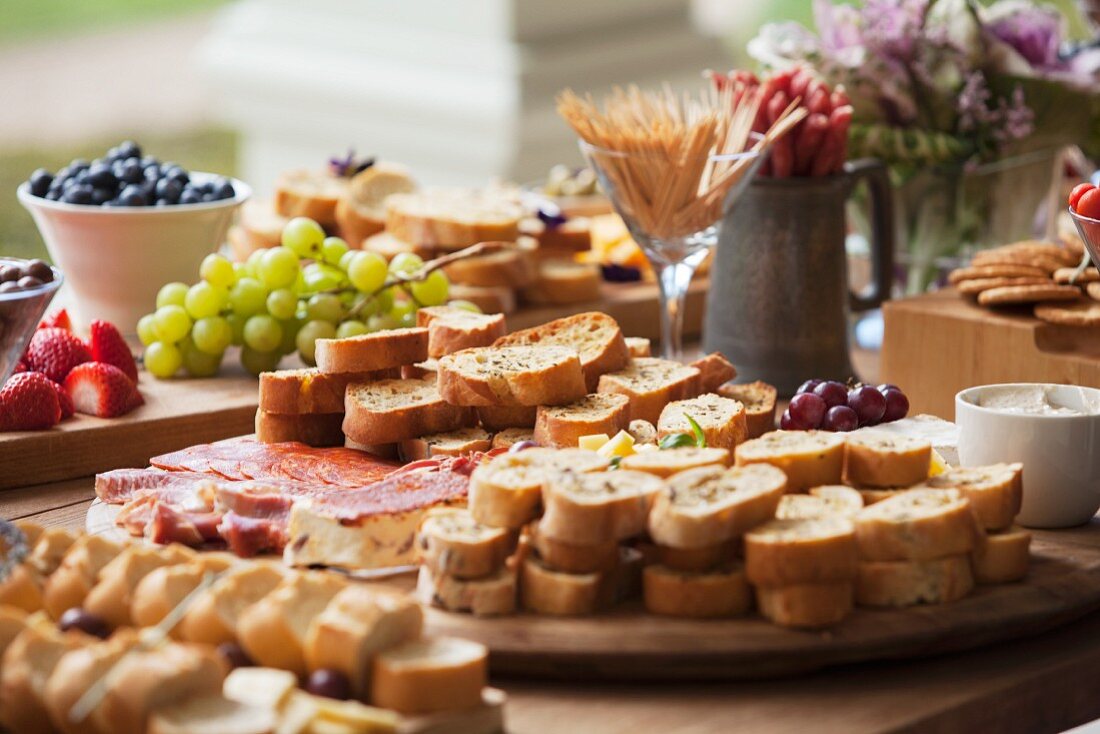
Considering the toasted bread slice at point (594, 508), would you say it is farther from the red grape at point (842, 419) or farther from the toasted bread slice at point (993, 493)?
the red grape at point (842, 419)

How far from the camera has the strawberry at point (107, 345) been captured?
2021mm

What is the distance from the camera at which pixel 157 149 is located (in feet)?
23.0

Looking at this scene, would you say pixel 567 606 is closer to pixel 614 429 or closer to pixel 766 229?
pixel 614 429

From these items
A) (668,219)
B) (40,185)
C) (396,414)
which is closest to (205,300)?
(40,185)

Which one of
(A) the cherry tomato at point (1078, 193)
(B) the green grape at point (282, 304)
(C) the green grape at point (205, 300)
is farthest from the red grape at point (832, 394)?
(C) the green grape at point (205, 300)

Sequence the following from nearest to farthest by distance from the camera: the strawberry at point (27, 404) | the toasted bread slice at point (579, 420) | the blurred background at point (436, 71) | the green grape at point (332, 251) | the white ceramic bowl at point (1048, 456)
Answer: the white ceramic bowl at point (1048, 456), the toasted bread slice at point (579, 420), the strawberry at point (27, 404), the green grape at point (332, 251), the blurred background at point (436, 71)

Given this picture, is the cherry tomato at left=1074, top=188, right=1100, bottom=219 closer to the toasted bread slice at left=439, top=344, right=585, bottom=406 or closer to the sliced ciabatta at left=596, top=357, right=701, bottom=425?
the sliced ciabatta at left=596, top=357, right=701, bottom=425

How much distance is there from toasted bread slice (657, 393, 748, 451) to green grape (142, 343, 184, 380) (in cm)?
81

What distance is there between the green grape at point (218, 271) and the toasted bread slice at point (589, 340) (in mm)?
521

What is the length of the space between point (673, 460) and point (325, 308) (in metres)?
0.90

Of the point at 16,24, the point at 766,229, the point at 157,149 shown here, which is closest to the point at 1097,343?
the point at 766,229

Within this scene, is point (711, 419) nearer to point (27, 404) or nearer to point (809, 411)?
point (809, 411)

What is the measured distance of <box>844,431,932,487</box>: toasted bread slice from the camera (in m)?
1.42

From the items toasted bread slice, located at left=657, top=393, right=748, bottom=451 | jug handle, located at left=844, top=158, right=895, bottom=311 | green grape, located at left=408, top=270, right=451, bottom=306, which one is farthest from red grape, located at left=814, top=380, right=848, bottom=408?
green grape, located at left=408, top=270, right=451, bottom=306
